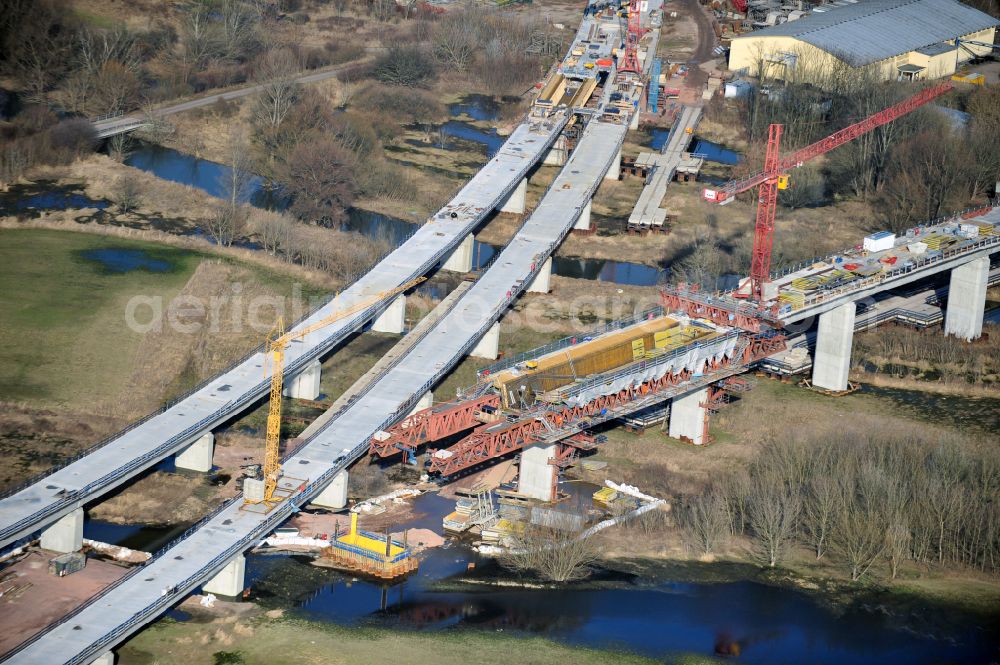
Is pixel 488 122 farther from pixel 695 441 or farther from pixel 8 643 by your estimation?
pixel 8 643

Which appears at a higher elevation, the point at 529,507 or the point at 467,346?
the point at 467,346

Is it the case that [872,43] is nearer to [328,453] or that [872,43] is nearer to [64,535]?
[328,453]

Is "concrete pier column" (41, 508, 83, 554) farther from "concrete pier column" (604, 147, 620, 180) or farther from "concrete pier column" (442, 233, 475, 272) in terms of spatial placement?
"concrete pier column" (604, 147, 620, 180)

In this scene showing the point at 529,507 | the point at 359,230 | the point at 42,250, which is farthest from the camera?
the point at 359,230

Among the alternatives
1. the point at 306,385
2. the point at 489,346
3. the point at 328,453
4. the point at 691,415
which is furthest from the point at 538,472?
the point at 489,346

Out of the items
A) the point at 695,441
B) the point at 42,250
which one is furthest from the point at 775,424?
the point at 42,250

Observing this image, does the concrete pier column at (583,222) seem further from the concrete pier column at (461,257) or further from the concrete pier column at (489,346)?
the concrete pier column at (489,346)

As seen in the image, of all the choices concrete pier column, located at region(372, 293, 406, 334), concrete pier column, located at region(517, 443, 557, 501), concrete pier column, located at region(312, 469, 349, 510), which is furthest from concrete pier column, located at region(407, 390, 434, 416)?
concrete pier column, located at region(372, 293, 406, 334)

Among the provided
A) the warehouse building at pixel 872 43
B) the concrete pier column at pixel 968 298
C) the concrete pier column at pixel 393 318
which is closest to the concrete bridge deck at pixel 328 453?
the concrete pier column at pixel 393 318
